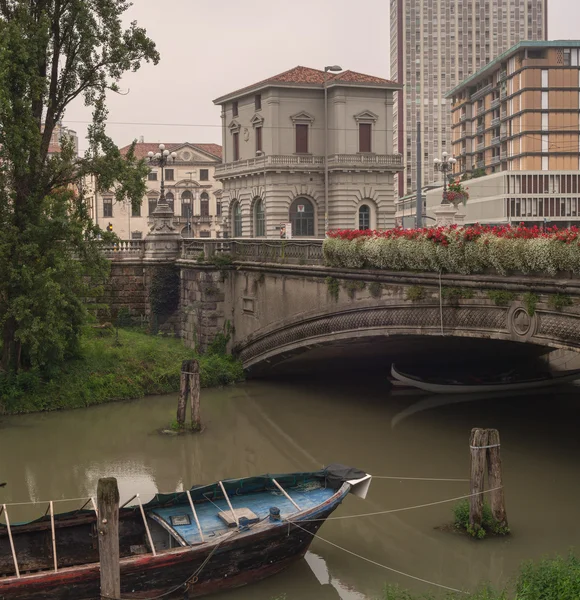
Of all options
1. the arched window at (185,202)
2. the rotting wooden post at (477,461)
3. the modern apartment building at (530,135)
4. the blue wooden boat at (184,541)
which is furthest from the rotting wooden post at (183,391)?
the arched window at (185,202)

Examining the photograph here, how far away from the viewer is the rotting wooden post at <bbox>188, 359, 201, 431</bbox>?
24.8 metres

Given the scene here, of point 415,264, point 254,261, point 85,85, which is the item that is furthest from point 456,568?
point 85,85

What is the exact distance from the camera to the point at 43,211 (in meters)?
27.2

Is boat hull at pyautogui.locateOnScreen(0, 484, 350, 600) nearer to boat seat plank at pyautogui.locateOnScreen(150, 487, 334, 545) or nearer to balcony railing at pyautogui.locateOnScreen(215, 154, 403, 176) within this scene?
boat seat plank at pyautogui.locateOnScreen(150, 487, 334, 545)

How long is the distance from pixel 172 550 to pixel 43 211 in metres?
16.1

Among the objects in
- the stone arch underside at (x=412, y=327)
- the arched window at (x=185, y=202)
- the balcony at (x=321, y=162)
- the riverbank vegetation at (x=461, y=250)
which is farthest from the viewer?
the arched window at (x=185, y=202)

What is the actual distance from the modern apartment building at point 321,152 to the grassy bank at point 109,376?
594 inches

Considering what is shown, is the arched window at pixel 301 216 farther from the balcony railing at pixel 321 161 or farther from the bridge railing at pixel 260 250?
the bridge railing at pixel 260 250

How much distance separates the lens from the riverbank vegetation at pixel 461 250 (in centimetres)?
1730

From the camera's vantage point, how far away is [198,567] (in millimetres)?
13758

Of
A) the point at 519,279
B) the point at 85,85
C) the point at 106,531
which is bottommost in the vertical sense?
the point at 106,531

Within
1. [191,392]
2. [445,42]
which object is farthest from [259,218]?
[445,42]

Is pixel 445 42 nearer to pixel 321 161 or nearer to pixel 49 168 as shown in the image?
pixel 321 161

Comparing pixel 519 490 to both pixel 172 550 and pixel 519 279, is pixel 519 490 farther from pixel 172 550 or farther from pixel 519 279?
pixel 172 550
